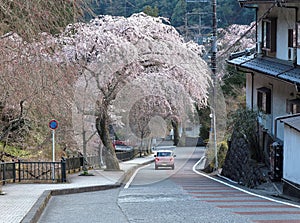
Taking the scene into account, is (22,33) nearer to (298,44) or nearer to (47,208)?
(47,208)

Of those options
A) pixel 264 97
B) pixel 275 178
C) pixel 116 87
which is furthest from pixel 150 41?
pixel 275 178

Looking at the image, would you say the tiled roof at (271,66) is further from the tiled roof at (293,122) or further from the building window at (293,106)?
the tiled roof at (293,122)

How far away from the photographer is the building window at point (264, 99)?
930 inches

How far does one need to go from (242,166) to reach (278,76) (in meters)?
6.27

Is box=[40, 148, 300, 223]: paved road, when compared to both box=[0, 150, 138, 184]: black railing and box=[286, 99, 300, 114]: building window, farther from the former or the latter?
box=[286, 99, 300, 114]: building window

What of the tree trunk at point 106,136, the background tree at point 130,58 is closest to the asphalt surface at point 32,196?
the tree trunk at point 106,136

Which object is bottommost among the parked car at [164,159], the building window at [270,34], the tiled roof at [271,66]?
the parked car at [164,159]

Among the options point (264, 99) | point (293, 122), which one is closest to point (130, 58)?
point (264, 99)

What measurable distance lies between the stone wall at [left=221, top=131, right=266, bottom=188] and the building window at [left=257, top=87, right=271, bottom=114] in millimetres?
1686

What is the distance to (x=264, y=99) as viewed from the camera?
2425cm

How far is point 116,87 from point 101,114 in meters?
1.50

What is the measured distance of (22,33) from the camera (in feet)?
27.4

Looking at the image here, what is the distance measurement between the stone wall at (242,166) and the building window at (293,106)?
251 cm

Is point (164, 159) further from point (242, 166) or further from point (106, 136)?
point (242, 166)
